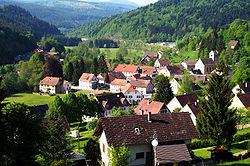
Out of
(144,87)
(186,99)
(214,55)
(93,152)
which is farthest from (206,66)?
(93,152)

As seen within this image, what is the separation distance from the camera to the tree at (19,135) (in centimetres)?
2328

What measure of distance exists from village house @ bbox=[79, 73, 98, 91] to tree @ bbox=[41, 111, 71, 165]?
70092mm

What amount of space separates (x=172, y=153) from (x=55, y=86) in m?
73.4

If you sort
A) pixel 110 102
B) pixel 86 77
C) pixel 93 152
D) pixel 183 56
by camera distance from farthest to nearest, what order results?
pixel 183 56
pixel 86 77
pixel 110 102
pixel 93 152

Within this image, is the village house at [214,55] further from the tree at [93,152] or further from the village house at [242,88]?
the tree at [93,152]

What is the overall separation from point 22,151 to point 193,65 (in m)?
98.4

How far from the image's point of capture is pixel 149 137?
26.4 metres

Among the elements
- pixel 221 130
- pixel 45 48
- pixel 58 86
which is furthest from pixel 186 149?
pixel 45 48

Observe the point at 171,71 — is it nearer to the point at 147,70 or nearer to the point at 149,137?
the point at 147,70

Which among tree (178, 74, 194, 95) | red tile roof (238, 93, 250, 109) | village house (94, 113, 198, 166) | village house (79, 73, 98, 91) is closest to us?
village house (94, 113, 198, 166)

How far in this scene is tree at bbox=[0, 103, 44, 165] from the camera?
917 inches

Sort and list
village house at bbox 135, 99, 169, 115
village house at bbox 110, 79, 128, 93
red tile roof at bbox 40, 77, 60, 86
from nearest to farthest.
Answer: village house at bbox 135, 99, 169, 115, village house at bbox 110, 79, 128, 93, red tile roof at bbox 40, 77, 60, 86

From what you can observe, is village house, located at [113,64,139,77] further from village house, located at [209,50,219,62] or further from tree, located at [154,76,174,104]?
tree, located at [154,76,174,104]

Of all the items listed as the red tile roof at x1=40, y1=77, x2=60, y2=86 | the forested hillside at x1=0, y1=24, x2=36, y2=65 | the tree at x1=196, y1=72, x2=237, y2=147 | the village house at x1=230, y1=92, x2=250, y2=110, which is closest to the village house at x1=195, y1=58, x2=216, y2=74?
the red tile roof at x1=40, y1=77, x2=60, y2=86
